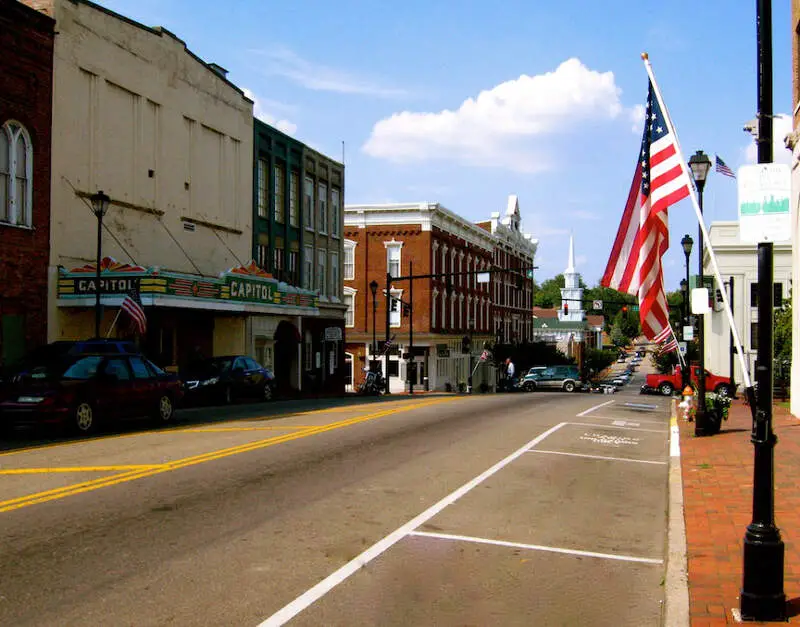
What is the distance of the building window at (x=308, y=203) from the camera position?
4338 centimetres

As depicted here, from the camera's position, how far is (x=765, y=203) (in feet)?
21.2

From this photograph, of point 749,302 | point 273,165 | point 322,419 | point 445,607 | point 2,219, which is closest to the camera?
point 445,607

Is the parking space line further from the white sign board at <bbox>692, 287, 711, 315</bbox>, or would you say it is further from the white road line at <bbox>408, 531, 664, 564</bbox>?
the white sign board at <bbox>692, 287, 711, 315</bbox>

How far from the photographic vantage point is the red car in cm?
1516

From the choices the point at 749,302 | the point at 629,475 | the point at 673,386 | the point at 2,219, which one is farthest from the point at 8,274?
the point at 749,302

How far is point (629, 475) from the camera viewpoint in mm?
13133

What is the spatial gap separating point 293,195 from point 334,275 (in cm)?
650

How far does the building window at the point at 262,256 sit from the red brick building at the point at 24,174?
47.9 ft

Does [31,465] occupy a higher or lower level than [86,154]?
lower

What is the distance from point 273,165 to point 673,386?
24095mm

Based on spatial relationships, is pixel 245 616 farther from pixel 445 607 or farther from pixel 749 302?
pixel 749 302

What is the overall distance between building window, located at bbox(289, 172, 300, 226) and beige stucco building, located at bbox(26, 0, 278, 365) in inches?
173

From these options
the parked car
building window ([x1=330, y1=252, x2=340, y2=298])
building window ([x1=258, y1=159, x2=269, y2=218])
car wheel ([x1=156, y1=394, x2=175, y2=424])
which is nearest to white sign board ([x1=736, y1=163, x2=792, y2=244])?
car wheel ([x1=156, y1=394, x2=175, y2=424])

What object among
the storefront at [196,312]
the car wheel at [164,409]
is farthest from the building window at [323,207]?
the car wheel at [164,409]
